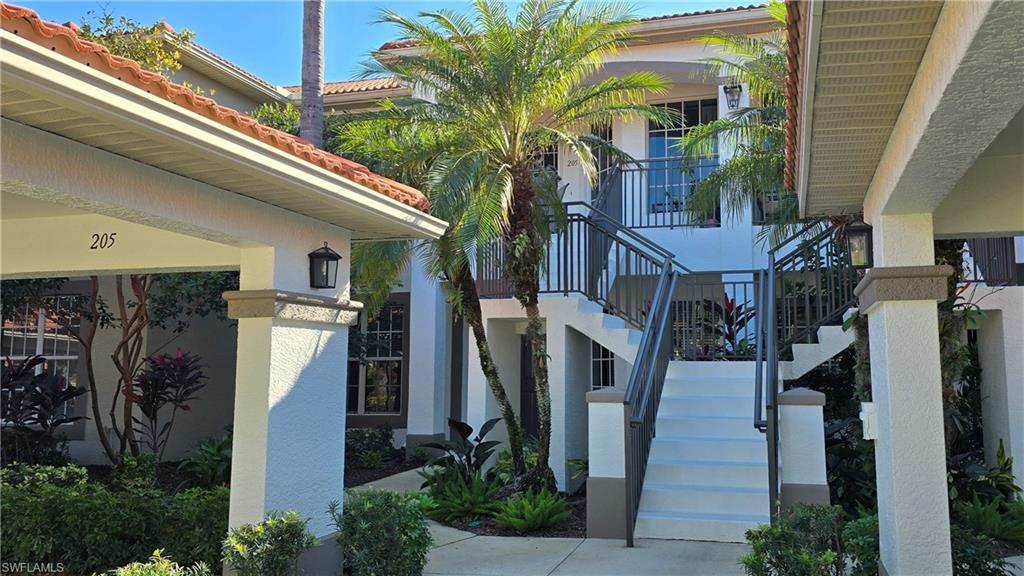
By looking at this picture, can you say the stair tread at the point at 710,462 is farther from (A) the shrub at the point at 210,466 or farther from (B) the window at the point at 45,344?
(B) the window at the point at 45,344

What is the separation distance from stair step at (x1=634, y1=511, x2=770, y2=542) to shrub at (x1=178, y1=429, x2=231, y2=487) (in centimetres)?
574

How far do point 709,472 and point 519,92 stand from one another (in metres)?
4.33

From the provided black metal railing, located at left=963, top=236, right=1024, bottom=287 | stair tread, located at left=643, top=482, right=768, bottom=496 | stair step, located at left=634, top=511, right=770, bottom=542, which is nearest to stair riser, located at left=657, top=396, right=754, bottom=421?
stair tread, located at left=643, top=482, right=768, bottom=496

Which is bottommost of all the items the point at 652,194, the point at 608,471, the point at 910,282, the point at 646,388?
the point at 608,471

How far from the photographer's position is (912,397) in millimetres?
4949

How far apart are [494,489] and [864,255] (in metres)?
4.86

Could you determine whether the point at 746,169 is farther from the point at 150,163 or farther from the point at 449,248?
the point at 150,163

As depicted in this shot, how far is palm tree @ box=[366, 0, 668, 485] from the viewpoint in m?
8.42

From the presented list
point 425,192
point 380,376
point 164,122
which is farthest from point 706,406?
point 380,376

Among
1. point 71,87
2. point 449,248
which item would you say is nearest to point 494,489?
point 449,248

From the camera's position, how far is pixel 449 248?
8656 millimetres

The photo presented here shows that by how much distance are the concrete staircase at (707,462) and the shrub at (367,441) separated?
568cm

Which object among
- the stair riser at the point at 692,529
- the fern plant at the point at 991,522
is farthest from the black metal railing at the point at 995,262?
the stair riser at the point at 692,529

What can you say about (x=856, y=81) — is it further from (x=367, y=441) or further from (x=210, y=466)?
(x=367, y=441)
